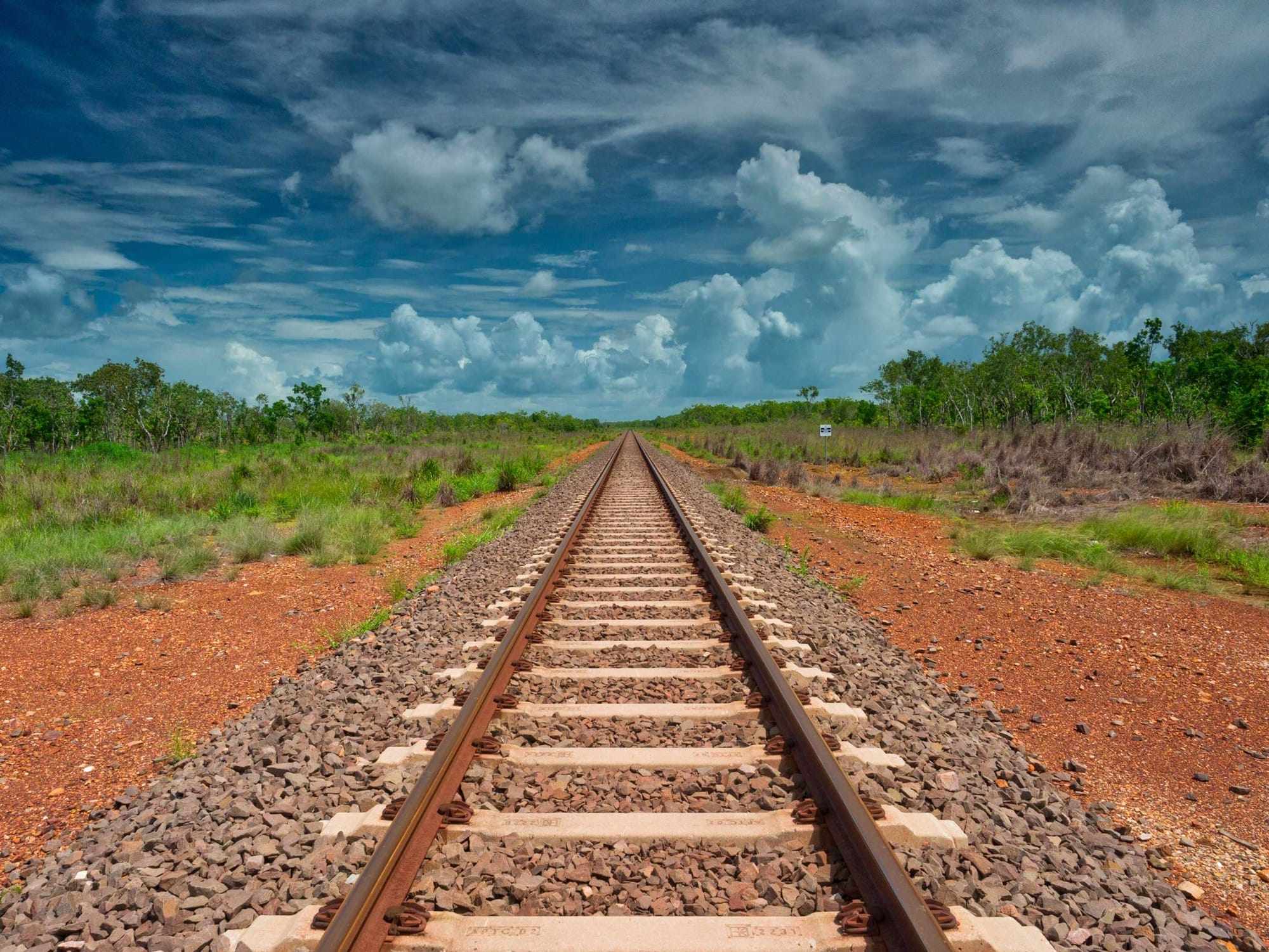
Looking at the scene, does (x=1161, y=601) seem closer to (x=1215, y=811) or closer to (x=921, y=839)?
(x=1215, y=811)

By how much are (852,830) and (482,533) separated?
8750 mm

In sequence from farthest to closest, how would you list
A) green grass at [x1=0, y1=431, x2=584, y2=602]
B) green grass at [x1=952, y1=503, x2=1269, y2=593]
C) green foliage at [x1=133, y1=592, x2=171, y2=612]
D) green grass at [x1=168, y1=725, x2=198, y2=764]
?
green grass at [x1=0, y1=431, x2=584, y2=602]
green grass at [x1=952, y1=503, x2=1269, y2=593]
green foliage at [x1=133, y1=592, x2=171, y2=612]
green grass at [x1=168, y1=725, x2=198, y2=764]

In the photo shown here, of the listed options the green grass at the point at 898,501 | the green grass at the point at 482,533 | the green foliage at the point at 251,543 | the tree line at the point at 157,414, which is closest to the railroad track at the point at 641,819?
the green grass at the point at 482,533

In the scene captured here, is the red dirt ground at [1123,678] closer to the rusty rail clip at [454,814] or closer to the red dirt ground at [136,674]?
the rusty rail clip at [454,814]

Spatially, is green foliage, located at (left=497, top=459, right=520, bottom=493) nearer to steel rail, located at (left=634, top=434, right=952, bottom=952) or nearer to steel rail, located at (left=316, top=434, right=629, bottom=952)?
steel rail, located at (left=316, top=434, right=629, bottom=952)

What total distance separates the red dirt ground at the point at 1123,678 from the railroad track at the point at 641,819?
4.43ft

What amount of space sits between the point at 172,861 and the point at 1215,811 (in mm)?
4748

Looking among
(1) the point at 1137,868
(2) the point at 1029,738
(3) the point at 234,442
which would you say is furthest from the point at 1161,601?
(3) the point at 234,442

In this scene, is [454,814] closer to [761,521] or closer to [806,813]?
[806,813]

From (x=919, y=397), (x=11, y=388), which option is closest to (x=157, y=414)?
(x=11, y=388)

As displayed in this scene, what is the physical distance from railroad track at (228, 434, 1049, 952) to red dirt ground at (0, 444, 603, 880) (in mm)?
1773

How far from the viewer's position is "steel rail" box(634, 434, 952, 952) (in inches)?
81.9

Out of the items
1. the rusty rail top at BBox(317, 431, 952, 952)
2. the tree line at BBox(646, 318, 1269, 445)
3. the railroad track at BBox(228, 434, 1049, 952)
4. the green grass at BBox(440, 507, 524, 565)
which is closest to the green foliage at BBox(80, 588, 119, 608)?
the green grass at BBox(440, 507, 524, 565)

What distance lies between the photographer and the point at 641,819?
2.82 meters
